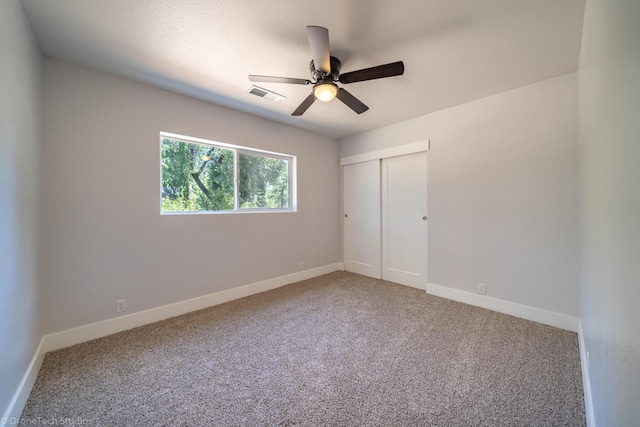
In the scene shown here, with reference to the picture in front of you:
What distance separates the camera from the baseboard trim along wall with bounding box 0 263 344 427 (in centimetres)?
133

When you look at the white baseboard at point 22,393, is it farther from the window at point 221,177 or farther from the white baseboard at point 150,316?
the window at point 221,177

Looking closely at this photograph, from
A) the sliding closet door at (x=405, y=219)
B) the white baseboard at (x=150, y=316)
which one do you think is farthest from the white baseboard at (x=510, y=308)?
the white baseboard at (x=150, y=316)

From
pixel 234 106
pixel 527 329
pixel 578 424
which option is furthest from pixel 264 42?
pixel 527 329

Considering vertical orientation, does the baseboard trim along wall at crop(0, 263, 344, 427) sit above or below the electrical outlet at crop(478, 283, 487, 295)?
below

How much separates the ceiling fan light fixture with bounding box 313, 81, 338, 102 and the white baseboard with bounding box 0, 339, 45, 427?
2578 mm

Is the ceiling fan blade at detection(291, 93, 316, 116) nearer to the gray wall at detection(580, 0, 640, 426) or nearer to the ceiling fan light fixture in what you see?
→ the ceiling fan light fixture

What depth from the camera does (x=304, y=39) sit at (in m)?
1.76

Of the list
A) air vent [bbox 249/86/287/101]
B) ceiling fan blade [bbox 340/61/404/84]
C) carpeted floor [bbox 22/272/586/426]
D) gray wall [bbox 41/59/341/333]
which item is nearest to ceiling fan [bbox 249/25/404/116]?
ceiling fan blade [bbox 340/61/404/84]

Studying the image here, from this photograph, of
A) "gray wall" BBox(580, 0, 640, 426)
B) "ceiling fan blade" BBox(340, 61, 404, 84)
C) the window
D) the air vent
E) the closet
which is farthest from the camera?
the closet

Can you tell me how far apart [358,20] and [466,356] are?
2.56 meters

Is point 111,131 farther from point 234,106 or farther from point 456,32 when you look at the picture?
point 456,32

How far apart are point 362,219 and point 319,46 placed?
286 centimetres

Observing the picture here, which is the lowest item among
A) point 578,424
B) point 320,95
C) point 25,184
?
point 578,424

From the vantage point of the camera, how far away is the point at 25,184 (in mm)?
1535
